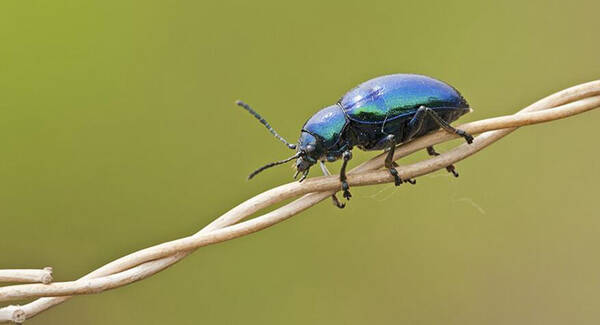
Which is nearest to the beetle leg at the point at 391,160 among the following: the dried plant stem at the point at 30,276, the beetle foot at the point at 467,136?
the beetle foot at the point at 467,136

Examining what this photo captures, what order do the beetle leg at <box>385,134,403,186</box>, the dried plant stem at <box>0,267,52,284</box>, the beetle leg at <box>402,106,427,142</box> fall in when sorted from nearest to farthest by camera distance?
1. the dried plant stem at <box>0,267,52,284</box>
2. the beetle leg at <box>385,134,403,186</box>
3. the beetle leg at <box>402,106,427,142</box>

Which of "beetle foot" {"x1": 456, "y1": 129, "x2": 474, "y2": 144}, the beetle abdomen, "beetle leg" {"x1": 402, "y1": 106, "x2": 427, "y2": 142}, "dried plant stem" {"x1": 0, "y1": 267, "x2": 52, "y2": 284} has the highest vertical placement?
the beetle abdomen

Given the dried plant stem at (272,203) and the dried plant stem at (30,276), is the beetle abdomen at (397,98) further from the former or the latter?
the dried plant stem at (30,276)

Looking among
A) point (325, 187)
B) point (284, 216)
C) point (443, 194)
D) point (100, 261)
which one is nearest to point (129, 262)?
point (284, 216)

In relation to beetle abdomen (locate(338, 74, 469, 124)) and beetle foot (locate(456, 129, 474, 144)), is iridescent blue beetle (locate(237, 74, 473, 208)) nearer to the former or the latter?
beetle abdomen (locate(338, 74, 469, 124))

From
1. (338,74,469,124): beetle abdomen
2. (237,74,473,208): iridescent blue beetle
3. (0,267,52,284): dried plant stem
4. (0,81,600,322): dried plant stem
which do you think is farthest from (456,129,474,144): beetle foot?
(0,267,52,284): dried plant stem

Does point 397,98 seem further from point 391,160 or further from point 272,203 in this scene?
point 272,203

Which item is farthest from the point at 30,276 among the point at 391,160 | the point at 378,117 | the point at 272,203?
the point at 378,117
